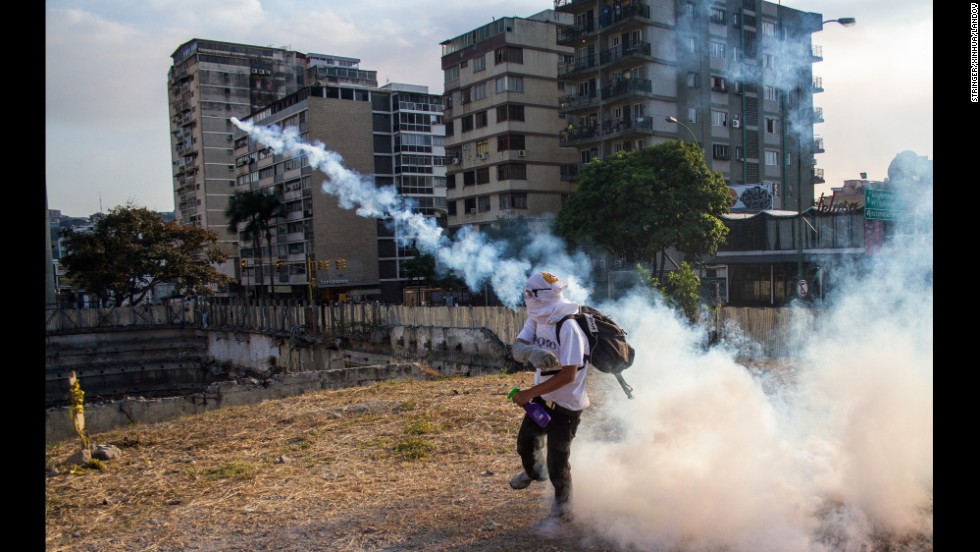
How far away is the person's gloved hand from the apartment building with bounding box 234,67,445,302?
166 ft

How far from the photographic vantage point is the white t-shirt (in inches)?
199

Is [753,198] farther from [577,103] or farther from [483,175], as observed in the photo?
[483,175]

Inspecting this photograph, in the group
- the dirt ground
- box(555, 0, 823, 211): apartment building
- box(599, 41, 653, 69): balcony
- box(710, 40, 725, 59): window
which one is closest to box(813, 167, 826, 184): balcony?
box(555, 0, 823, 211): apartment building

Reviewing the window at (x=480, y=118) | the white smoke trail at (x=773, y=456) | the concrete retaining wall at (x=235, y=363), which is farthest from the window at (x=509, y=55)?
the white smoke trail at (x=773, y=456)

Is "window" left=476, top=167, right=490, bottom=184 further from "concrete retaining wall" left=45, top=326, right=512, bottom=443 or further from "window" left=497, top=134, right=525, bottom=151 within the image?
"concrete retaining wall" left=45, top=326, right=512, bottom=443

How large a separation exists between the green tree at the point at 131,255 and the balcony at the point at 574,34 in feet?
Answer: 85.2

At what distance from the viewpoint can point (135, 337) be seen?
38031 millimetres

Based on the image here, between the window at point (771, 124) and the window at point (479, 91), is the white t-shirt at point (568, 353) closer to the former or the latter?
the window at point (771, 124)

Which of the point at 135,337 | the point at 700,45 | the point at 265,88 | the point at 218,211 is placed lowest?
the point at 135,337

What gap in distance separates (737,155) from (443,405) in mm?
40270

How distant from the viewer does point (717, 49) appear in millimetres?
44969
